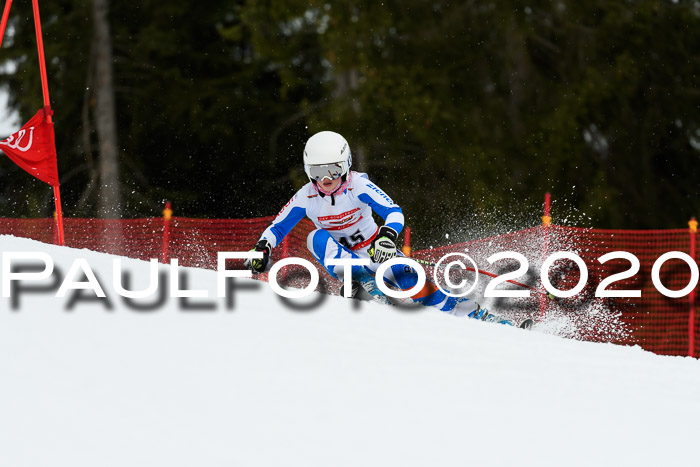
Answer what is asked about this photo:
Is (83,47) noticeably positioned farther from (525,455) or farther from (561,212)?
(525,455)

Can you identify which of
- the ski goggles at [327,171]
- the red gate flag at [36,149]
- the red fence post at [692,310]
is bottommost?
the red fence post at [692,310]

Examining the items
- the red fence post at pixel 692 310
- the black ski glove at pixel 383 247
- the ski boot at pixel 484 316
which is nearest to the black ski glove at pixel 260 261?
the black ski glove at pixel 383 247

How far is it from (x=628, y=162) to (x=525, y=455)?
626 inches

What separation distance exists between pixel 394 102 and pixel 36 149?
27.4 feet

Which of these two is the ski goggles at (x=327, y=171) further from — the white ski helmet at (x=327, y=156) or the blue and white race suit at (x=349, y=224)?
the blue and white race suit at (x=349, y=224)

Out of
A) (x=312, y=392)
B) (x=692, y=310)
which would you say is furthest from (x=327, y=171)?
(x=692, y=310)

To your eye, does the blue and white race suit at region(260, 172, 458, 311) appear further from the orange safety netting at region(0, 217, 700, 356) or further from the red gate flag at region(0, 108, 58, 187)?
the red gate flag at region(0, 108, 58, 187)

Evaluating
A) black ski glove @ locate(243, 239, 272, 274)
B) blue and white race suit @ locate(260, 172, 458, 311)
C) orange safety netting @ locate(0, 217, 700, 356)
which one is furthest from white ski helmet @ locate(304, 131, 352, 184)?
orange safety netting @ locate(0, 217, 700, 356)

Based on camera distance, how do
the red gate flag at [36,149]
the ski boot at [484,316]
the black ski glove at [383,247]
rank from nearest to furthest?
the black ski glove at [383,247] < the ski boot at [484,316] < the red gate flag at [36,149]

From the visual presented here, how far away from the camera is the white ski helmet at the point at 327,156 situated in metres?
6.43

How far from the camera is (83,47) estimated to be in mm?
20156

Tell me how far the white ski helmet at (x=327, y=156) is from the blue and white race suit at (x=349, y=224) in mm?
210

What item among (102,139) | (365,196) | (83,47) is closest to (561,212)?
(102,139)

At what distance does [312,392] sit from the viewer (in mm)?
4254
